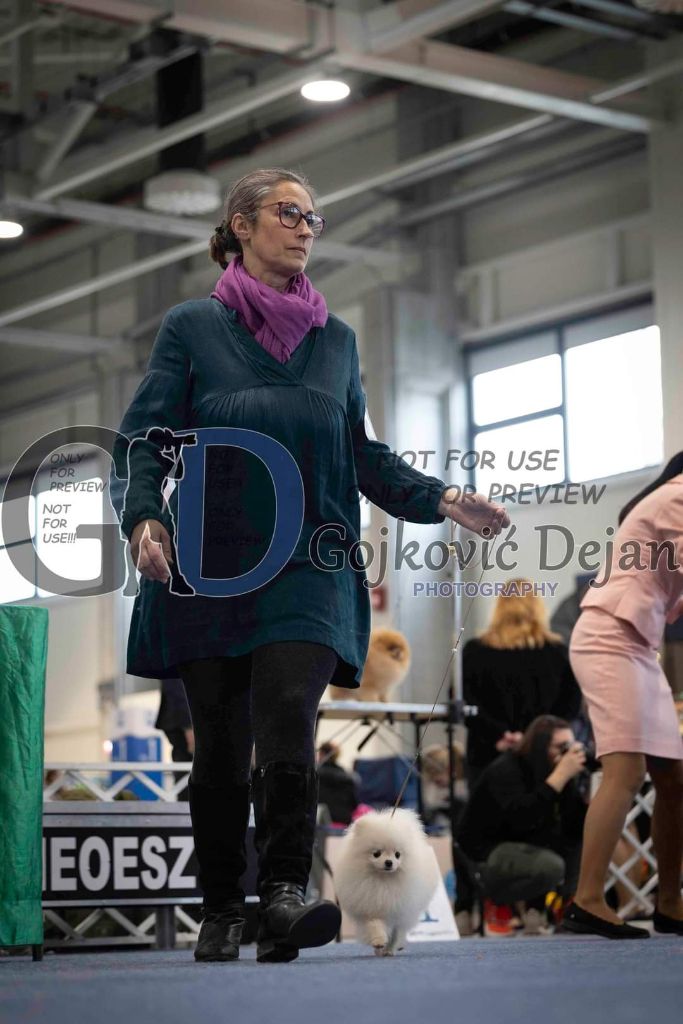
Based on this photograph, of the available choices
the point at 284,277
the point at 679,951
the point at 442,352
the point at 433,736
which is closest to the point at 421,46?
the point at 442,352

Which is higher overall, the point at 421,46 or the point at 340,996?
the point at 421,46

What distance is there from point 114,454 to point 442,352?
9.88 metres

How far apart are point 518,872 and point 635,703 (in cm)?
196

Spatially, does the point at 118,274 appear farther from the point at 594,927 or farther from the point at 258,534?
the point at 258,534

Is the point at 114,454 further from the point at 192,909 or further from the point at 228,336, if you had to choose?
the point at 192,909

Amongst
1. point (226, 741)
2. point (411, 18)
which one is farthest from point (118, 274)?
point (226, 741)

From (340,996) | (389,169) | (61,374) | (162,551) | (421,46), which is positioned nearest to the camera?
(340,996)

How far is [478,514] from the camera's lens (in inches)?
109

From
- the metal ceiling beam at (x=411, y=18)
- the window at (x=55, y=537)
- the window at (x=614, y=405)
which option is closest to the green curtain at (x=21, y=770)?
the window at (x=55, y=537)

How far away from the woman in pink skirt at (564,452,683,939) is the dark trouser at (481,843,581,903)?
70.2 inches

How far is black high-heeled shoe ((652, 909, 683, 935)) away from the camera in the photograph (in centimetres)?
363

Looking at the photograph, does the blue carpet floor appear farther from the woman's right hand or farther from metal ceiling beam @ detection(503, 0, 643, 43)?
metal ceiling beam @ detection(503, 0, 643, 43)

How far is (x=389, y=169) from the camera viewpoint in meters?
11.1

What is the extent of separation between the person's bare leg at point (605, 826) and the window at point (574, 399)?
→ 658 centimetres
